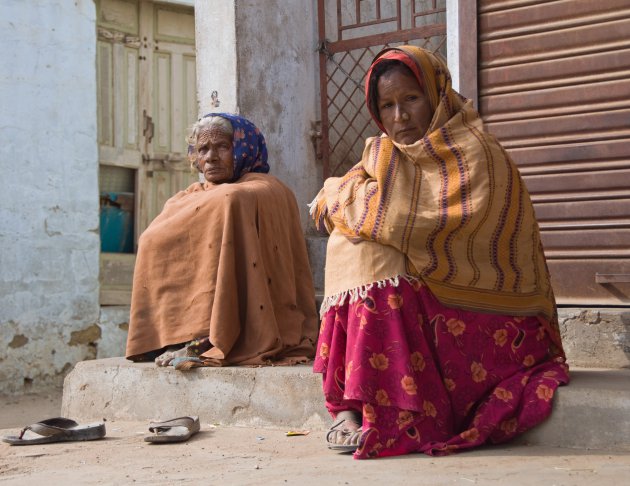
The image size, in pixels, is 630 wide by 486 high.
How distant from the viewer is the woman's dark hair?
390 centimetres

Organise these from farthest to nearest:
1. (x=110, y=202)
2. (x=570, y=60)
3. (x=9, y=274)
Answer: (x=110, y=202)
(x=9, y=274)
(x=570, y=60)

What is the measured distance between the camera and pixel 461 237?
3602mm

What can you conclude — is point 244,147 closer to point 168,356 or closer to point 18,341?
point 168,356

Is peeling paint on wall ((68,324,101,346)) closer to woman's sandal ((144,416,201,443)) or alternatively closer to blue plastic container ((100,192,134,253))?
blue plastic container ((100,192,134,253))

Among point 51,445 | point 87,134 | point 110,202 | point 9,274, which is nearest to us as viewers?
point 51,445

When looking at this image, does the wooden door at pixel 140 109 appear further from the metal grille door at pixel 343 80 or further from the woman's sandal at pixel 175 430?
the woman's sandal at pixel 175 430

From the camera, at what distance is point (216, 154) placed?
17.4ft

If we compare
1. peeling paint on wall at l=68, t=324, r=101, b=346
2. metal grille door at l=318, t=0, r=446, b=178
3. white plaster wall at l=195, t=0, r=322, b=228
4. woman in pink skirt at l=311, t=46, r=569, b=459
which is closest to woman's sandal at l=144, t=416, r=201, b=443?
woman in pink skirt at l=311, t=46, r=569, b=459

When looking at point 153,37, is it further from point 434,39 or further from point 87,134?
point 434,39

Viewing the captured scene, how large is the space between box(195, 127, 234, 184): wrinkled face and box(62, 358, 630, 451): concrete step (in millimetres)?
1086

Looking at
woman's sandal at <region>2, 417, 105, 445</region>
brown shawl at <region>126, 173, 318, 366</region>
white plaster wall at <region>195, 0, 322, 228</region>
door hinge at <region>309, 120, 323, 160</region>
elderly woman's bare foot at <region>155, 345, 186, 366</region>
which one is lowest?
woman's sandal at <region>2, 417, 105, 445</region>

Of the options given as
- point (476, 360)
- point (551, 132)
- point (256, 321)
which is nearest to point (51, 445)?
point (256, 321)

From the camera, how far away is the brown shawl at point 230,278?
482cm

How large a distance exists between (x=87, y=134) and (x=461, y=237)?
743cm
